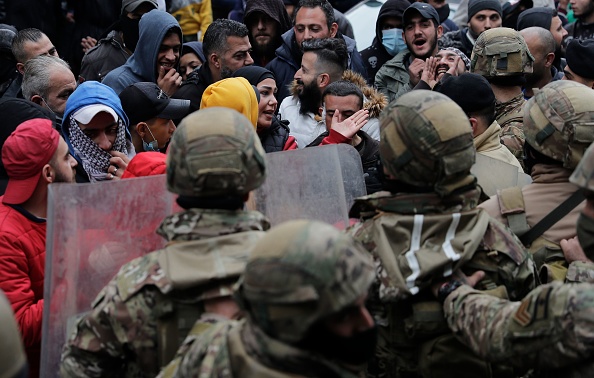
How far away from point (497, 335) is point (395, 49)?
19.9 ft

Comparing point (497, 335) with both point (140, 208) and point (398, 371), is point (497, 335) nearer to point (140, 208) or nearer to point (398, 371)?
point (398, 371)

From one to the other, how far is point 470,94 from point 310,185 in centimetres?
148

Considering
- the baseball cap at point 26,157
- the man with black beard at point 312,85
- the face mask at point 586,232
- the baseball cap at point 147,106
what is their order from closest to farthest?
the face mask at point 586,232
the baseball cap at point 26,157
the baseball cap at point 147,106
the man with black beard at point 312,85

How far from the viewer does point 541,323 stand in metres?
2.68

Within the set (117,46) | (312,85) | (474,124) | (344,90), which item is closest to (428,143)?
(474,124)

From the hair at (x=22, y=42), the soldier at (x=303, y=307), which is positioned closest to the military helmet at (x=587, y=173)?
the soldier at (x=303, y=307)

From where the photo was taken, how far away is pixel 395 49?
337 inches

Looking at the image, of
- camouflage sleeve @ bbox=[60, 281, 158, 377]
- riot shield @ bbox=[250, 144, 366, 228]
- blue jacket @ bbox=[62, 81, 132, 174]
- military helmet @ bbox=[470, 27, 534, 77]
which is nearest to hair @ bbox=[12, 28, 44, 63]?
blue jacket @ bbox=[62, 81, 132, 174]

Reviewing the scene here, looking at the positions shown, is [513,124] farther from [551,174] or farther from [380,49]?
[380,49]

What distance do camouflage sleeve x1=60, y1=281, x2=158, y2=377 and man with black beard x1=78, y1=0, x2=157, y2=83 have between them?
16.0 ft

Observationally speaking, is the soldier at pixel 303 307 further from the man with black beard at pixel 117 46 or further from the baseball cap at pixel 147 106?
the man with black beard at pixel 117 46

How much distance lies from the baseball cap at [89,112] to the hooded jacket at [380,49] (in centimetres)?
415

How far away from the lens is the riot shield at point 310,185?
387 centimetres

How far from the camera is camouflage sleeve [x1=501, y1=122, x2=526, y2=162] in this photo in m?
5.61
